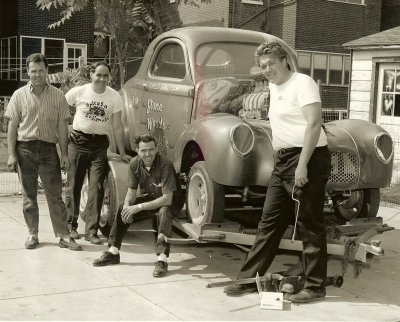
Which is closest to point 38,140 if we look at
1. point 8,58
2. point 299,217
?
point 299,217

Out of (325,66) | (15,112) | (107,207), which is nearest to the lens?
(15,112)

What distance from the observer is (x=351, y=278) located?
6254mm

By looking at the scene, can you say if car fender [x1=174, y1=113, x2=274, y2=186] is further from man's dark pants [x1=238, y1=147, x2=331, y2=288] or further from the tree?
the tree

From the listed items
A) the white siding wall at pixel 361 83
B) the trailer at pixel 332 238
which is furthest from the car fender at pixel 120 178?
the white siding wall at pixel 361 83

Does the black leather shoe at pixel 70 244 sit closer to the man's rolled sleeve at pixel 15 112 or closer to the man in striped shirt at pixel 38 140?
the man in striped shirt at pixel 38 140

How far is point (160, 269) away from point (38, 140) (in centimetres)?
187

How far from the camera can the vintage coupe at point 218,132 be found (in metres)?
A: 5.86

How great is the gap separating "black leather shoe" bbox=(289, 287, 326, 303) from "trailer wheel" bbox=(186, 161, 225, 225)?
3.37 ft

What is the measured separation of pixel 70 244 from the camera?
6840 millimetres

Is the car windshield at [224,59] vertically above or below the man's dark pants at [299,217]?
above

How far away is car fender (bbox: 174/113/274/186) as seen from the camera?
576cm

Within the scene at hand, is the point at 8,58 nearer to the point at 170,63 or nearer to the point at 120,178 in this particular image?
the point at 170,63

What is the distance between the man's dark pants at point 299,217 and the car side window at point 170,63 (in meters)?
2.23

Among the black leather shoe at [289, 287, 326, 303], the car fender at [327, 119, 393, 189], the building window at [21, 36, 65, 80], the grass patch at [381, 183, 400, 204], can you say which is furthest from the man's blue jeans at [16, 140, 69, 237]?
the building window at [21, 36, 65, 80]
